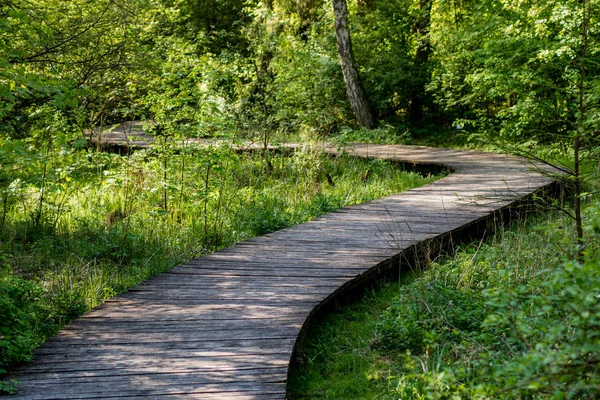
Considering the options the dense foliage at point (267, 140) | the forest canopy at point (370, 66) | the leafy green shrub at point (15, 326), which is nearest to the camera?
the leafy green shrub at point (15, 326)

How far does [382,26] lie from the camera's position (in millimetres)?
17094

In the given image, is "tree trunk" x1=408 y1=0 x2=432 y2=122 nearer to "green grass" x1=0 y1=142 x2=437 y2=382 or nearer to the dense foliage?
the dense foliage

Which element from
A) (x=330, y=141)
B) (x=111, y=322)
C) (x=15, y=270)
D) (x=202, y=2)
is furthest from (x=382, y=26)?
(x=111, y=322)

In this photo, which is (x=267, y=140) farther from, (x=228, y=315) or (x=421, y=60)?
(x=421, y=60)

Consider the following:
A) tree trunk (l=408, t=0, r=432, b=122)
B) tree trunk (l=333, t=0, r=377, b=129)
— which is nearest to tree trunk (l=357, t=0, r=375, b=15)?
tree trunk (l=408, t=0, r=432, b=122)

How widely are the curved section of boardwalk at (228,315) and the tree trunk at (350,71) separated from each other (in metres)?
8.40

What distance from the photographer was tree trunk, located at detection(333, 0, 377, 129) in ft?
50.1

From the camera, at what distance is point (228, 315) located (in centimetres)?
450

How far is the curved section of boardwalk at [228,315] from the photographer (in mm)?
3486

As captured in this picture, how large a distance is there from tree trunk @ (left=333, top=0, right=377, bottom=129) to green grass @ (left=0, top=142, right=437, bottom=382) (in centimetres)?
451

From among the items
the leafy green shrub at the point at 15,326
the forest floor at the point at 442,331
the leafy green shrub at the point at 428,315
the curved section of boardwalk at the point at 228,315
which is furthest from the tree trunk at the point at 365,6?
the leafy green shrub at the point at 15,326

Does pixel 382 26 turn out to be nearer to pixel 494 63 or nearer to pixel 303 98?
pixel 303 98

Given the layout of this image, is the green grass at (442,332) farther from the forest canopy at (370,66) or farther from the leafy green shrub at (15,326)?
the forest canopy at (370,66)

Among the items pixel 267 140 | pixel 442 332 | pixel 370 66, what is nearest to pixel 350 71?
pixel 370 66
